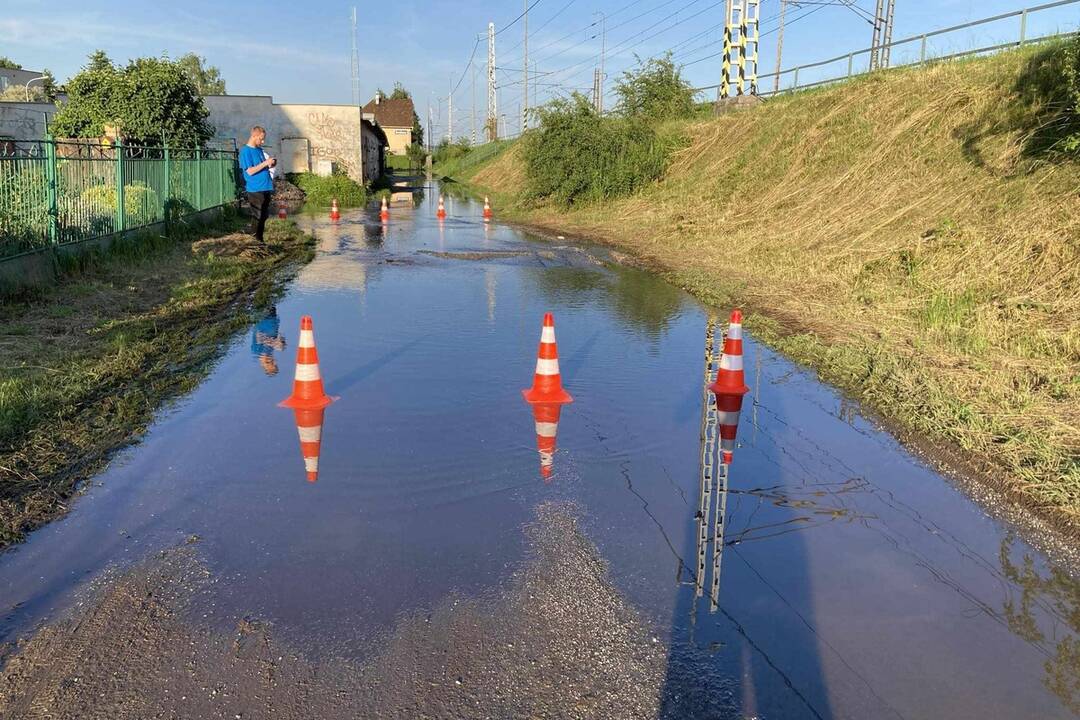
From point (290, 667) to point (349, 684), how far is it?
0.87ft

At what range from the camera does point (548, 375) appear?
7.12 metres

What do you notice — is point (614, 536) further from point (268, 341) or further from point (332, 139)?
point (332, 139)

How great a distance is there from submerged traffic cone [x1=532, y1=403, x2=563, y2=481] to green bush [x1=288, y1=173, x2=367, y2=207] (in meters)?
30.5

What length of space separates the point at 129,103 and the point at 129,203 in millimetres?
10784

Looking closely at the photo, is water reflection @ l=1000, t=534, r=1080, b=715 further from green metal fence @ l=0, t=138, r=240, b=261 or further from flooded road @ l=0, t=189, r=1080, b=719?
green metal fence @ l=0, t=138, r=240, b=261

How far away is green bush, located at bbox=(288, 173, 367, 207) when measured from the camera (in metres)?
36.5

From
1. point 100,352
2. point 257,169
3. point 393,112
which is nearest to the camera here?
point 100,352

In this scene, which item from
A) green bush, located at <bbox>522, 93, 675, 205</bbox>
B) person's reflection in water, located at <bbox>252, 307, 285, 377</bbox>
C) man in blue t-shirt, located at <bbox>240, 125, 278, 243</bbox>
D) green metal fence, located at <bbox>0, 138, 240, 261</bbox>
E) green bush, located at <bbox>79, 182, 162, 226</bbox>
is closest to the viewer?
person's reflection in water, located at <bbox>252, 307, 285, 377</bbox>

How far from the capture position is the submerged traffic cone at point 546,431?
5.55 m

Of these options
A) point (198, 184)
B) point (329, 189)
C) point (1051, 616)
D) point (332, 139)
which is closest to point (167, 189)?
point (198, 184)

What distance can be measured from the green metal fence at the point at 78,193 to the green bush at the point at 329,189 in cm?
1763

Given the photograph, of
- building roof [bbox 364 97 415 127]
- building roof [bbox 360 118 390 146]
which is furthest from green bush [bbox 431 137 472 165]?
building roof [bbox 360 118 390 146]

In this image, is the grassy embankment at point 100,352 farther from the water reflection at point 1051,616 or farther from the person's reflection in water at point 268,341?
the water reflection at point 1051,616

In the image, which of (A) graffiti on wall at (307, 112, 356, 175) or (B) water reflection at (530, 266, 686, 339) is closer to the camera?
(B) water reflection at (530, 266, 686, 339)
